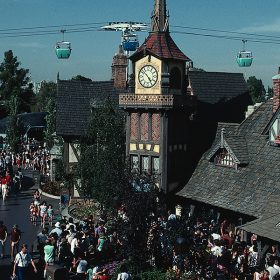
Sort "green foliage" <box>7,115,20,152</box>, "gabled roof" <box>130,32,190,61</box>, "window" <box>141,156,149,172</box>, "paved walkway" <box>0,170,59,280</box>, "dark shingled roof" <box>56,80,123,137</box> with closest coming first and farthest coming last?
"paved walkway" <box>0,170,59,280</box>, "gabled roof" <box>130,32,190,61</box>, "window" <box>141,156,149,172</box>, "dark shingled roof" <box>56,80,123,137</box>, "green foliage" <box>7,115,20,152</box>

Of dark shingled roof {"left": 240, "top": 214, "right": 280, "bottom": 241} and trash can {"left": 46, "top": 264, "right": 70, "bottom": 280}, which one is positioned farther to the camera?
dark shingled roof {"left": 240, "top": 214, "right": 280, "bottom": 241}

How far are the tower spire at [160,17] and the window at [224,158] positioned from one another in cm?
684

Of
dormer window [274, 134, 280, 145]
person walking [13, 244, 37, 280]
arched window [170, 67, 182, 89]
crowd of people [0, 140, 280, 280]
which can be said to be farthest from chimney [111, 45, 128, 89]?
person walking [13, 244, 37, 280]

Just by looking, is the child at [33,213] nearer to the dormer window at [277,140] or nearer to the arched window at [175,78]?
the arched window at [175,78]

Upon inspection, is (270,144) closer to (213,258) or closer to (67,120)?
(213,258)

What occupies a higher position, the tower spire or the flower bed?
the tower spire

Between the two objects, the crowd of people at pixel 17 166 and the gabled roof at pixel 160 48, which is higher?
the gabled roof at pixel 160 48

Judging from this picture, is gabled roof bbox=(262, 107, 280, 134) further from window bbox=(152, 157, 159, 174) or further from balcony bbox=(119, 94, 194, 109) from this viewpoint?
window bbox=(152, 157, 159, 174)

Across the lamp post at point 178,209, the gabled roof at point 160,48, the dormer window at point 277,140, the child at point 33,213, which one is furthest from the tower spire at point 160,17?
the child at point 33,213

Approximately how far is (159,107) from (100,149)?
4015mm

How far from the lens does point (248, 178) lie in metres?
26.6

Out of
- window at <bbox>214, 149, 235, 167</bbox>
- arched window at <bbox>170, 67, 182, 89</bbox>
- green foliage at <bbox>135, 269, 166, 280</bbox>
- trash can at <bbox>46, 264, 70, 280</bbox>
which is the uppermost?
arched window at <bbox>170, 67, 182, 89</bbox>

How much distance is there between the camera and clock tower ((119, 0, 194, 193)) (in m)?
29.6

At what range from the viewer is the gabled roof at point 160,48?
29.8 m
